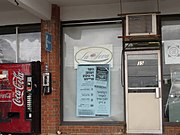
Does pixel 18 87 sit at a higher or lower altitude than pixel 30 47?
lower

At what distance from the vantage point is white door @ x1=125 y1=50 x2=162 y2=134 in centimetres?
831

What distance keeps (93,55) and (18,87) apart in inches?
82.4

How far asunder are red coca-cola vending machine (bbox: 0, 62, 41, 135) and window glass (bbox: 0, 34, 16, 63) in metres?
0.78

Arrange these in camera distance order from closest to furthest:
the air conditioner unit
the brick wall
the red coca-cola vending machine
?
the air conditioner unit
the red coca-cola vending machine
the brick wall

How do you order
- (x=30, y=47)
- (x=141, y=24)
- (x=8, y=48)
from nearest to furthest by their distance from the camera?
(x=141, y=24) → (x=30, y=47) → (x=8, y=48)

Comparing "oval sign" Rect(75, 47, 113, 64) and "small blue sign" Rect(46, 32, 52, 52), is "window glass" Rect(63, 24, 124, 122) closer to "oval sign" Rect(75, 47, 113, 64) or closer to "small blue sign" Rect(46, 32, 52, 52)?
"oval sign" Rect(75, 47, 113, 64)

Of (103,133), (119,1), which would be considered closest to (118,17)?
(119,1)

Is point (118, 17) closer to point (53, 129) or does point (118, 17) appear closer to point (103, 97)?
point (103, 97)

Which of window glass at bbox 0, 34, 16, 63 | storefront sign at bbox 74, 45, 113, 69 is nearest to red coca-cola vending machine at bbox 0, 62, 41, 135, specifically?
window glass at bbox 0, 34, 16, 63

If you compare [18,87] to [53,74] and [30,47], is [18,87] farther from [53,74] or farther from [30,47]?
[30,47]

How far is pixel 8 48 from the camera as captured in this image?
380 inches

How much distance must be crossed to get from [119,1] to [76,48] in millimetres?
1666

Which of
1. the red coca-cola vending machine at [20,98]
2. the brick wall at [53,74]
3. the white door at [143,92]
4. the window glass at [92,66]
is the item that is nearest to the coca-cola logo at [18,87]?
the red coca-cola vending machine at [20,98]

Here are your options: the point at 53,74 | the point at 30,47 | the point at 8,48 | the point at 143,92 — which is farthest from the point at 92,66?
the point at 8,48
